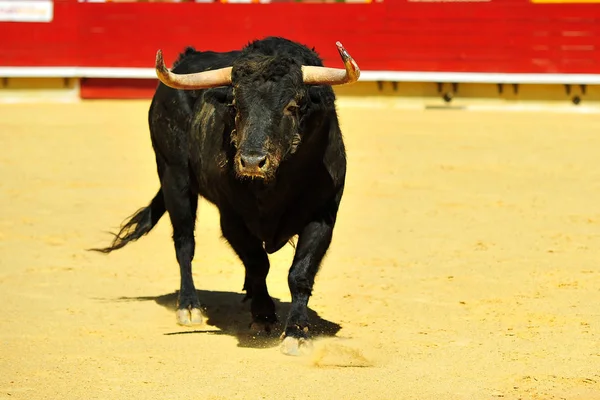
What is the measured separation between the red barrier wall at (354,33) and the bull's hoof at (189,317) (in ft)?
30.6

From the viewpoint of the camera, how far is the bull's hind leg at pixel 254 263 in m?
4.75

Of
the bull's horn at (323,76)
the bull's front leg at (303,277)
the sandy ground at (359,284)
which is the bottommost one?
the sandy ground at (359,284)

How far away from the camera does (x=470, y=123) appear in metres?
12.3

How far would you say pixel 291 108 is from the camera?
430 cm

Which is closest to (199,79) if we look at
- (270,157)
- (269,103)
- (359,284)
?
(269,103)

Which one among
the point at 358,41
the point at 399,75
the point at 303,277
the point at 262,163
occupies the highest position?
the point at 262,163

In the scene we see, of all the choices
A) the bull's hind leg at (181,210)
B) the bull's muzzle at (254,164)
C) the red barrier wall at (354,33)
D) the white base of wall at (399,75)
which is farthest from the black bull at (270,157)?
the red barrier wall at (354,33)

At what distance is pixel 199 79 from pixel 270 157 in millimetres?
596

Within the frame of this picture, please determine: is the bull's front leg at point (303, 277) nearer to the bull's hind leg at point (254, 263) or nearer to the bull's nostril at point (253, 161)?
the bull's hind leg at point (254, 263)

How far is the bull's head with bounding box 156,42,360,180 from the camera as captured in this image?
4.13m

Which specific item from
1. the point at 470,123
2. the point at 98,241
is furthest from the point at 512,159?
the point at 98,241

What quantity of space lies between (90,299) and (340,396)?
2.08 metres

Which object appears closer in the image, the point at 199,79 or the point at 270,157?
the point at 270,157

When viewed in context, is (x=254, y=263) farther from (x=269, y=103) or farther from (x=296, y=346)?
(x=269, y=103)
